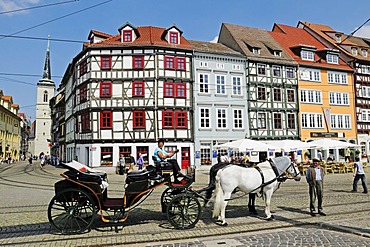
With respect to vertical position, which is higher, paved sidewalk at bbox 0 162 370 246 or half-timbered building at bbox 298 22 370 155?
half-timbered building at bbox 298 22 370 155

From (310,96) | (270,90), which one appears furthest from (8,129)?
(310,96)

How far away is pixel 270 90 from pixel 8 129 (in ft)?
194

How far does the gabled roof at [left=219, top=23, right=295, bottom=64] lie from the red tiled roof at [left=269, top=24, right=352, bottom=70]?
130cm

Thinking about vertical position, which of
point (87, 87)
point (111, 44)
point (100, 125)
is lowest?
point (100, 125)

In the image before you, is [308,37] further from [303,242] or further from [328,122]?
[303,242]

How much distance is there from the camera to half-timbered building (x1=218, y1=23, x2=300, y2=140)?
112 ft

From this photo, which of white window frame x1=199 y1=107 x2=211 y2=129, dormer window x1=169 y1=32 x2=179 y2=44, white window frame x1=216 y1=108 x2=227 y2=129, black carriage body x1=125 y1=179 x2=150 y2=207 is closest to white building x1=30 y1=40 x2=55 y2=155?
dormer window x1=169 y1=32 x2=179 y2=44

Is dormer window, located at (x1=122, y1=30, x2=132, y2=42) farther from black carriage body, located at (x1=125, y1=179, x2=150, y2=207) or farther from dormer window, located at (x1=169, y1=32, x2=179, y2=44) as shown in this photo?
black carriage body, located at (x1=125, y1=179, x2=150, y2=207)

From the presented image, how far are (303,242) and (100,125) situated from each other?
25493 millimetres

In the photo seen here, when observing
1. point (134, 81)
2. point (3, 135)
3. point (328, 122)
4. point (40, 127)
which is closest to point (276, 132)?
point (328, 122)

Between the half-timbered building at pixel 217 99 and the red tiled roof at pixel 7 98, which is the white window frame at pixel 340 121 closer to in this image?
the half-timbered building at pixel 217 99

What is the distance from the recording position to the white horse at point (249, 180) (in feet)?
26.7

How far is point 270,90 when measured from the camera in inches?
1383

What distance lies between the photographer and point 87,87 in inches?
1209
